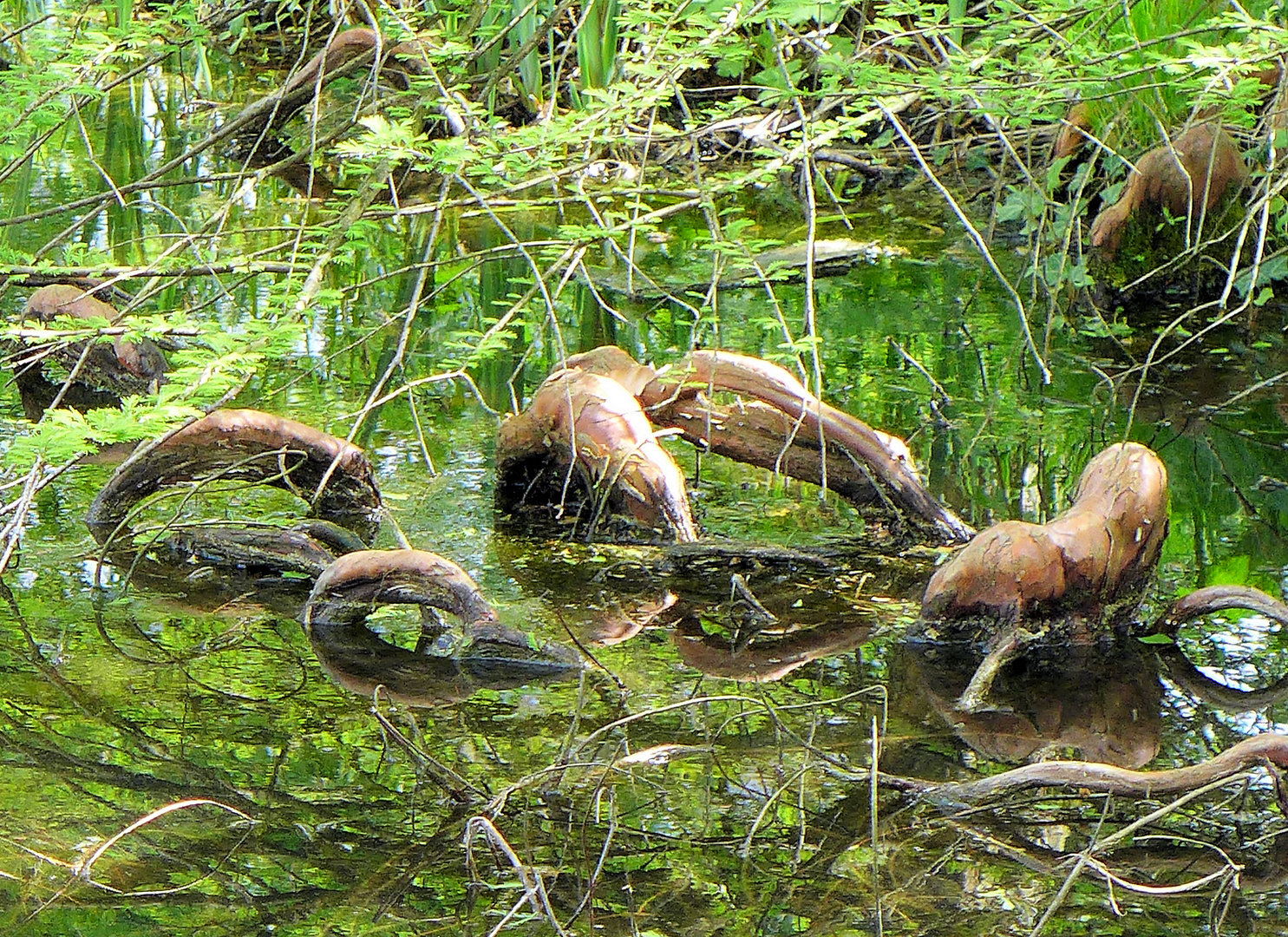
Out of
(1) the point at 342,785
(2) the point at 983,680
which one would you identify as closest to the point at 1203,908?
(2) the point at 983,680

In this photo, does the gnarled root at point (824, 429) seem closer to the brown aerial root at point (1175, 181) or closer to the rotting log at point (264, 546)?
the rotting log at point (264, 546)

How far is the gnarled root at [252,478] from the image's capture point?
4.30 m

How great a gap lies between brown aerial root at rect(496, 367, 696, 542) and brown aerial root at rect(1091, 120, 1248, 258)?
8.73 feet

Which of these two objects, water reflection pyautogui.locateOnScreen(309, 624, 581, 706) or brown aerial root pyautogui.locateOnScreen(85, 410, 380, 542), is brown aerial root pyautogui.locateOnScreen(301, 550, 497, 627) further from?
brown aerial root pyautogui.locateOnScreen(85, 410, 380, 542)

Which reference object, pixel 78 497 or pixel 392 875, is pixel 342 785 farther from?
pixel 78 497

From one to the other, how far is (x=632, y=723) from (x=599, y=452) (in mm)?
1151

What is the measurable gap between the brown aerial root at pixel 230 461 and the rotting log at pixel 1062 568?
160 cm

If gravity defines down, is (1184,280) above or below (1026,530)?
below

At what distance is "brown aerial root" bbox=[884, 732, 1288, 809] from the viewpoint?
3.00 metres

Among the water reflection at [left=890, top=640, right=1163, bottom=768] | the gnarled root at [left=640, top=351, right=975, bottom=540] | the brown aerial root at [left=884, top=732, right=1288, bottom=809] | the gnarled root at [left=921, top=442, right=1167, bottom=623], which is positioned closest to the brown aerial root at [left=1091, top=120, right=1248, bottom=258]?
the gnarled root at [left=640, top=351, right=975, bottom=540]

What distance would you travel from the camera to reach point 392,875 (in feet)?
9.55

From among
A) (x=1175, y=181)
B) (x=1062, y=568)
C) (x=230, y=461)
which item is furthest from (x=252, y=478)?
(x=1175, y=181)

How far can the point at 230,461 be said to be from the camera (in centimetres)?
452

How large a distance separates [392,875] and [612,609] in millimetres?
1315
